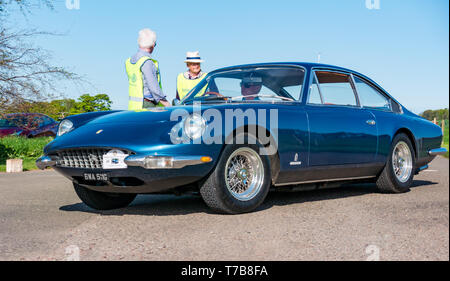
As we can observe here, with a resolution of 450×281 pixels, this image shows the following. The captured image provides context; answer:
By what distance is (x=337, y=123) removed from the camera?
5.59 m

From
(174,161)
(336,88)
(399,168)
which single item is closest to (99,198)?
(174,161)

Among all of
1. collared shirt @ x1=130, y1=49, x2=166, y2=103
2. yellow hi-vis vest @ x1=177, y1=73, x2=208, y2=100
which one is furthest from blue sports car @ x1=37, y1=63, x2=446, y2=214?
yellow hi-vis vest @ x1=177, y1=73, x2=208, y2=100

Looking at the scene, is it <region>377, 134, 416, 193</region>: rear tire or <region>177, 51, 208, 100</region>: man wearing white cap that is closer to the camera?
<region>377, 134, 416, 193</region>: rear tire

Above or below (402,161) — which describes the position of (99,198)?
below

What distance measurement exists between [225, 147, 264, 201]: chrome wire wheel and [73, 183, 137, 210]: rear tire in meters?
1.23

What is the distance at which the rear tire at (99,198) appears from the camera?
5.16 metres

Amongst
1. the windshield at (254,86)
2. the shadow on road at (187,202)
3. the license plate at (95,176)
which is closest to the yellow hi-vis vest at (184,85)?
the windshield at (254,86)

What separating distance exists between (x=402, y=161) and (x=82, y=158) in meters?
3.88

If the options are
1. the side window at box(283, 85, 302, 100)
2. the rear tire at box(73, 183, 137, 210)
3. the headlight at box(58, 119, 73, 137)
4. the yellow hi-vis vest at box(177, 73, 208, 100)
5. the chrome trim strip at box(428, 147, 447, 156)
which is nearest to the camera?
the rear tire at box(73, 183, 137, 210)

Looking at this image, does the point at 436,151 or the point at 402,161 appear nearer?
the point at 402,161

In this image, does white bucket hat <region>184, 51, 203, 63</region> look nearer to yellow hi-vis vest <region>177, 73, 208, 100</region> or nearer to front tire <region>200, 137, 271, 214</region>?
yellow hi-vis vest <region>177, 73, 208, 100</region>

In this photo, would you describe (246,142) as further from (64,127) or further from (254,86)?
(64,127)

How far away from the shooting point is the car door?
536cm

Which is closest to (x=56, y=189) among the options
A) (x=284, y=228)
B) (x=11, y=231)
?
(x=11, y=231)
